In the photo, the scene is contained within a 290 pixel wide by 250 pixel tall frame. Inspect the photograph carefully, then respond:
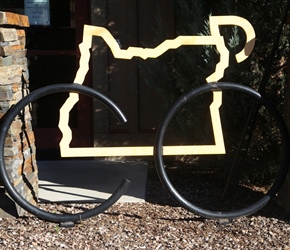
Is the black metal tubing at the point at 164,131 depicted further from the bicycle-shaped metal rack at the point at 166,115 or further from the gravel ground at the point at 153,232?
the gravel ground at the point at 153,232

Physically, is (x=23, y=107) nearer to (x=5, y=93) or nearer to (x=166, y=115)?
(x=5, y=93)

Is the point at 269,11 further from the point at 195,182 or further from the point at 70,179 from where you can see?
the point at 70,179

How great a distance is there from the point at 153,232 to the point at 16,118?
1310 millimetres

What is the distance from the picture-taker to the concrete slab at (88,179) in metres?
5.30

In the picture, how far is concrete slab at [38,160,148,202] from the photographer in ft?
17.4

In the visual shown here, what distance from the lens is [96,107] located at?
6.61m

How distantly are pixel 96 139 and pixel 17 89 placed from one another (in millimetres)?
2077

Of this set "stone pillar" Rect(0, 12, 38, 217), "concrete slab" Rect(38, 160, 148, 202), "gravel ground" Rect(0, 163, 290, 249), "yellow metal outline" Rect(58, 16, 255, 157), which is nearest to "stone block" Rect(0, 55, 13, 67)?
"stone pillar" Rect(0, 12, 38, 217)

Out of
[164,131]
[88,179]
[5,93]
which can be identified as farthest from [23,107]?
[88,179]

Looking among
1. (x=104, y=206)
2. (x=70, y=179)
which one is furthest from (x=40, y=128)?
(x=104, y=206)

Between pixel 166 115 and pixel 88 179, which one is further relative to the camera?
pixel 88 179

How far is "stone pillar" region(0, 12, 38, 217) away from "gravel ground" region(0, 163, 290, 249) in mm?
218

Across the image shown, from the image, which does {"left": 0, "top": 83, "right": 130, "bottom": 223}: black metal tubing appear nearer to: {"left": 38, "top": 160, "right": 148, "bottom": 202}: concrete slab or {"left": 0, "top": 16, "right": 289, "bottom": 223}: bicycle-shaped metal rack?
{"left": 0, "top": 16, "right": 289, "bottom": 223}: bicycle-shaped metal rack

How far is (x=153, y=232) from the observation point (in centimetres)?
442
